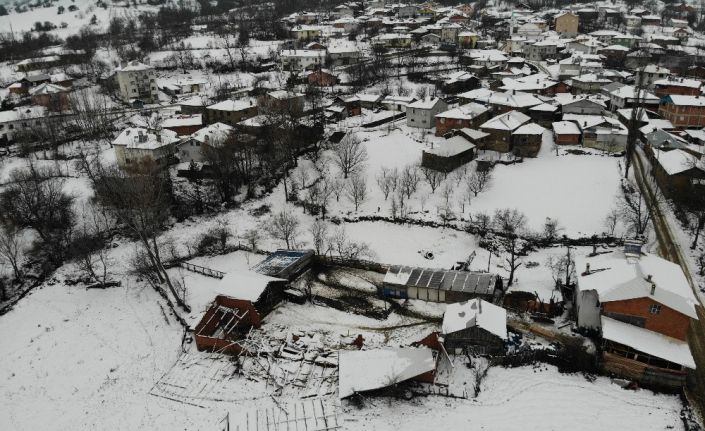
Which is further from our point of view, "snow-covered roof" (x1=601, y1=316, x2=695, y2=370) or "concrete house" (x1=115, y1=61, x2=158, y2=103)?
"concrete house" (x1=115, y1=61, x2=158, y2=103)

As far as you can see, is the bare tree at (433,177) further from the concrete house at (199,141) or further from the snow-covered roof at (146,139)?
the snow-covered roof at (146,139)

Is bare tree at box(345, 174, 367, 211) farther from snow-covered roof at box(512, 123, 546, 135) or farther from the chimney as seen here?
the chimney

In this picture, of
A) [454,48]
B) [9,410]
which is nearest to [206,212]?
[9,410]

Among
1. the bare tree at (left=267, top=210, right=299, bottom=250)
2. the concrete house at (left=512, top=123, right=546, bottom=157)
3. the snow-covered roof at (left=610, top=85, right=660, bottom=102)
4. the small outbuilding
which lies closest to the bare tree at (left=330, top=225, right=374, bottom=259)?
the bare tree at (left=267, top=210, right=299, bottom=250)

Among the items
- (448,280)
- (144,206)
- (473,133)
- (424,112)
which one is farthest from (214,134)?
(448,280)

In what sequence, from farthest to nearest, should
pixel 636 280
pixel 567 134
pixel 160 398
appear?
1. pixel 567 134
2. pixel 636 280
3. pixel 160 398

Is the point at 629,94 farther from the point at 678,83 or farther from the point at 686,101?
the point at 678,83

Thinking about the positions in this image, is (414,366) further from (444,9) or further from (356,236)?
(444,9)
